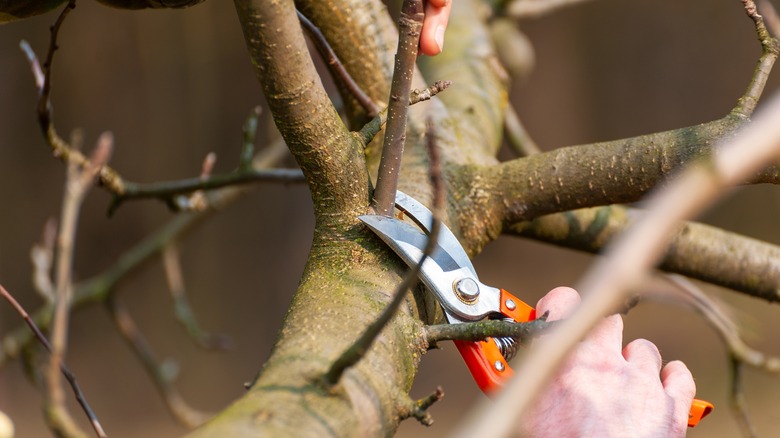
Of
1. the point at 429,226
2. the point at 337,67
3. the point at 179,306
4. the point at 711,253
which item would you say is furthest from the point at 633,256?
the point at 179,306

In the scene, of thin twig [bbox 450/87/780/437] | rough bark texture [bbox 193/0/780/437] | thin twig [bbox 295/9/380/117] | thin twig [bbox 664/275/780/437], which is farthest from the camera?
thin twig [bbox 664/275/780/437]

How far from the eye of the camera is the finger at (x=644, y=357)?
3.12ft

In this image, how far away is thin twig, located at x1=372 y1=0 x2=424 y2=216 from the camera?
0.81 m

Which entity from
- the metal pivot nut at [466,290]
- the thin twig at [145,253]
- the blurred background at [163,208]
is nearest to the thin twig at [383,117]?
the metal pivot nut at [466,290]

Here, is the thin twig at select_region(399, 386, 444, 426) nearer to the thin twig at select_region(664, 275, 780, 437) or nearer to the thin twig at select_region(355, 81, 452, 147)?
the thin twig at select_region(355, 81, 452, 147)

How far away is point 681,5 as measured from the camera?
491 centimetres

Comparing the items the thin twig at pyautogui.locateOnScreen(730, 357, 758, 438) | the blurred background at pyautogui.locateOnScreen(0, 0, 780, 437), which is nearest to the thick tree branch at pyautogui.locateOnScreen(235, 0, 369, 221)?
the thin twig at pyautogui.locateOnScreen(730, 357, 758, 438)

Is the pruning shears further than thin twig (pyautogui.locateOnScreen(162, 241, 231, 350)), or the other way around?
thin twig (pyautogui.locateOnScreen(162, 241, 231, 350))

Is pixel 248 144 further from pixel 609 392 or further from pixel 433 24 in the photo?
pixel 609 392

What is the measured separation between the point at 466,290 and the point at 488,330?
169 millimetres

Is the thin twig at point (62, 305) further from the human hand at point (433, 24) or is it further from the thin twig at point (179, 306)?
the thin twig at point (179, 306)

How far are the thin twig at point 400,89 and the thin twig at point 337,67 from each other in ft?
0.86

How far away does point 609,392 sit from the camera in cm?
92

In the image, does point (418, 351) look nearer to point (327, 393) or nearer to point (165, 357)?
point (327, 393)
